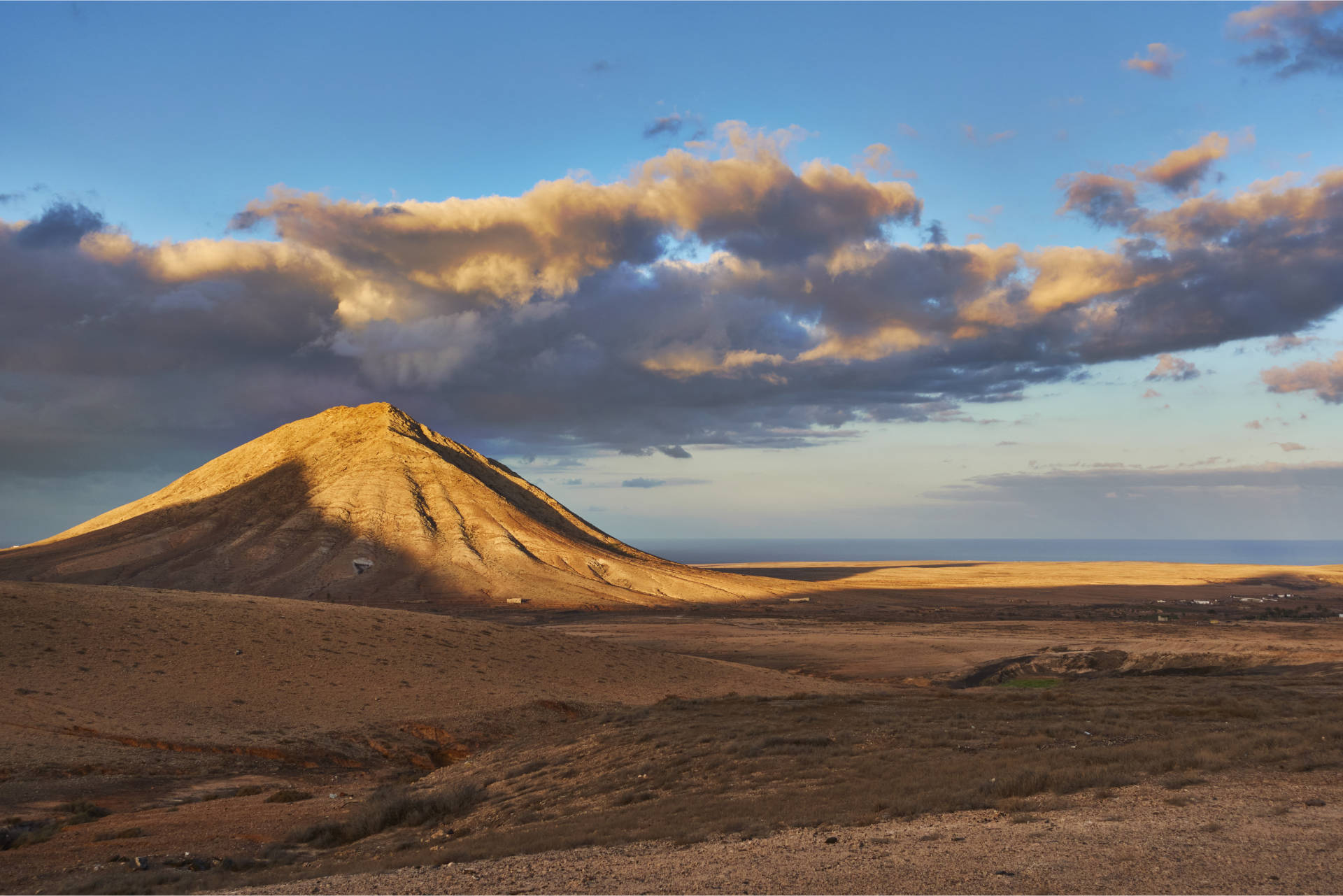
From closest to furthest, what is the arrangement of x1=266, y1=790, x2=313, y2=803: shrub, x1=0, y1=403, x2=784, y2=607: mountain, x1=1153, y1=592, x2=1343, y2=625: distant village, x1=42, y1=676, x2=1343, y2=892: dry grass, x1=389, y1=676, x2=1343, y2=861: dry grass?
x1=42, y1=676, x2=1343, y2=892: dry grass < x1=389, y1=676, x2=1343, y2=861: dry grass < x1=266, y1=790, x2=313, y2=803: shrub < x1=1153, y1=592, x2=1343, y2=625: distant village < x1=0, y1=403, x2=784, y2=607: mountain

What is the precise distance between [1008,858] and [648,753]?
34.2ft

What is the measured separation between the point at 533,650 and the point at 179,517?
267 feet

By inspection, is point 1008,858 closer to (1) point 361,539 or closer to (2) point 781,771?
(2) point 781,771

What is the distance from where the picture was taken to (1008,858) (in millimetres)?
10016

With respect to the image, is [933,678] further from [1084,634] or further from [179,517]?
[179,517]

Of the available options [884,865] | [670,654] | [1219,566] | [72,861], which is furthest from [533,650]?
[1219,566]

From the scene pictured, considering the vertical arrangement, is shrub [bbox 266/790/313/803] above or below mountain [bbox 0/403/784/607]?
below

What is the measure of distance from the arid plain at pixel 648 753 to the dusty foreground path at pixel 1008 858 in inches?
2.4

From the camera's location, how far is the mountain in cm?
8156

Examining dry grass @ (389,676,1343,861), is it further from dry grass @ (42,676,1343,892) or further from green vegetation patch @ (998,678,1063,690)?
green vegetation patch @ (998,678,1063,690)

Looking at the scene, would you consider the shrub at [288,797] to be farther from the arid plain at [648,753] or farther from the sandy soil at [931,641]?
the sandy soil at [931,641]

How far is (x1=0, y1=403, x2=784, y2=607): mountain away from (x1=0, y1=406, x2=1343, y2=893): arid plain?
31156 millimetres

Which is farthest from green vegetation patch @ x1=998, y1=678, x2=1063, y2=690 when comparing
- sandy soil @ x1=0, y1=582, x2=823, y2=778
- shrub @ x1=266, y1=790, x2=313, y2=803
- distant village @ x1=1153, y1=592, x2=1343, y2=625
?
distant village @ x1=1153, y1=592, x2=1343, y2=625

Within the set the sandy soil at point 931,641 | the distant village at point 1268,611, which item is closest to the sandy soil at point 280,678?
the sandy soil at point 931,641
